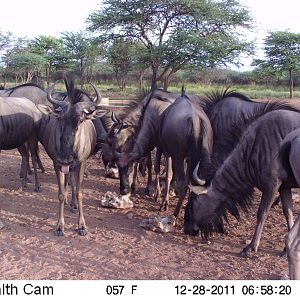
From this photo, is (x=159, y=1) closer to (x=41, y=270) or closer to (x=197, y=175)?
(x=197, y=175)

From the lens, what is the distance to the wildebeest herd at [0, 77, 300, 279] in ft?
16.2

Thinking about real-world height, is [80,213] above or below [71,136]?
below

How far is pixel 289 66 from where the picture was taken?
3019 cm

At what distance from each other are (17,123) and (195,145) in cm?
335

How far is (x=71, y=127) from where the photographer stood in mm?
5336

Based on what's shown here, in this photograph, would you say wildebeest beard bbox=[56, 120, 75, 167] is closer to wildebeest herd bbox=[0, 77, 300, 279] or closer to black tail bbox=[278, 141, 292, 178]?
wildebeest herd bbox=[0, 77, 300, 279]

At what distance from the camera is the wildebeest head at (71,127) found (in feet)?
17.5

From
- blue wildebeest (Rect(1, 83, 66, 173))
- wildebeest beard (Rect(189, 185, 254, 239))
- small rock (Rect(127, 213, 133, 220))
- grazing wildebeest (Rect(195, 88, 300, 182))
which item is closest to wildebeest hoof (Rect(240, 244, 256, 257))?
wildebeest beard (Rect(189, 185, 254, 239))

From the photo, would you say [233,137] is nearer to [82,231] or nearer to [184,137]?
[184,137]

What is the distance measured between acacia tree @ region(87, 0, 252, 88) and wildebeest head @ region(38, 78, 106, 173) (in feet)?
54.0

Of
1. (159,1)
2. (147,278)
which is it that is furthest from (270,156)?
(159,1)

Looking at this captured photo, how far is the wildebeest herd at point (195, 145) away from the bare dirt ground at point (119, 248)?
10.7 inches

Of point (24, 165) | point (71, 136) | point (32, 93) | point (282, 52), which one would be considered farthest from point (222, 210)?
point (282, 52)

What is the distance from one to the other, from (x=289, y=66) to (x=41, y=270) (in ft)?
95.9
